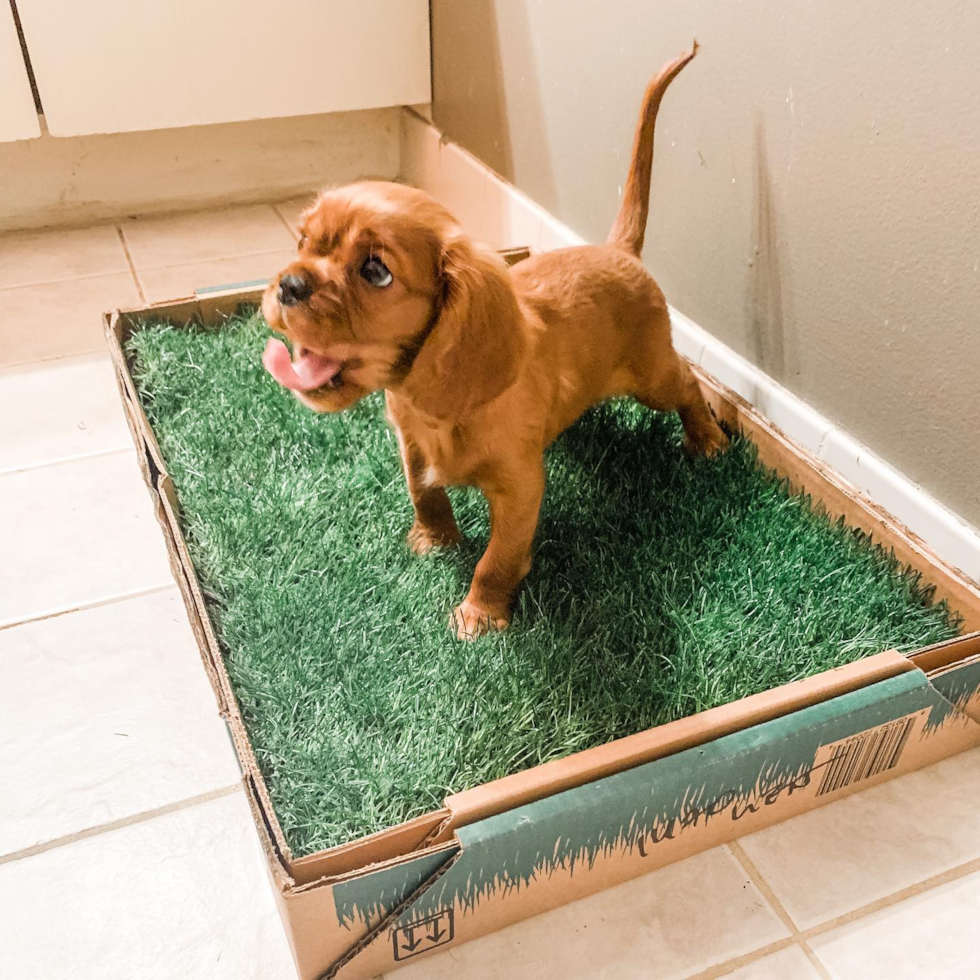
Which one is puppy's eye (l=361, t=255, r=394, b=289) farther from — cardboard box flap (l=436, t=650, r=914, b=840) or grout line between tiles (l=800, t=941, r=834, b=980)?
grout line between tiles (l=800, t=941, r=834, b=980)

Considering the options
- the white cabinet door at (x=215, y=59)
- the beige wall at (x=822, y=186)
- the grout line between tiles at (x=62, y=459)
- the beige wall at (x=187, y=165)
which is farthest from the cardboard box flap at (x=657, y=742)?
the beige wall at (x=187, y=165)

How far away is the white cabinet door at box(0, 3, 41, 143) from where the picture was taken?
6.80ft

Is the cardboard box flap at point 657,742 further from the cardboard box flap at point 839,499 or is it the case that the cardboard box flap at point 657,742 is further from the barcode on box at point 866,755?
the cardboard box flap at point 839,499

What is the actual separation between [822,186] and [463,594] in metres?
0.78

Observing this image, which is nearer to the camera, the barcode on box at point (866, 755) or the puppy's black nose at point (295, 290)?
the puppy's black nose at point (295, 290)

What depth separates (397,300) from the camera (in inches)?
36.4

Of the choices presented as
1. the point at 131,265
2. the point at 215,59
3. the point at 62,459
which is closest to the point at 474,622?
the point at 62,459

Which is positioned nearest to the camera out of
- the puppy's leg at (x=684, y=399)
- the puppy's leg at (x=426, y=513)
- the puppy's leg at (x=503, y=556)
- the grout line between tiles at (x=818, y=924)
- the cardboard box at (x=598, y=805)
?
the cardboard box at (x=598, y=805)

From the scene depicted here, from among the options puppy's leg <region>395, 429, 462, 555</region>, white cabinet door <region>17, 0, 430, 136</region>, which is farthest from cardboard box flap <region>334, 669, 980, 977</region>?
white cabinet door <region>17, 0, 430, 136</region>

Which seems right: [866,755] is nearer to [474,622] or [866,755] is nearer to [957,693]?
[957,693]

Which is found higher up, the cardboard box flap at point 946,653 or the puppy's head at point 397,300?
the puppy's head at point 397,300

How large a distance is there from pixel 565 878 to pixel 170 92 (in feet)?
7.06

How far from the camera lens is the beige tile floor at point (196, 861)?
92 cm

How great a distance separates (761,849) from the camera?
1024mm
